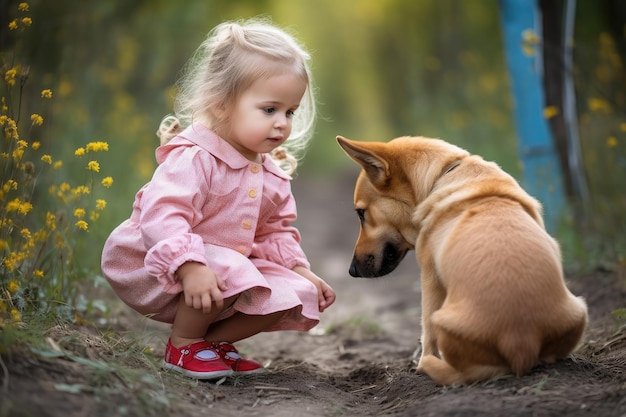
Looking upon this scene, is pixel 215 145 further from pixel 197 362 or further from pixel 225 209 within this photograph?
pixel 197 362

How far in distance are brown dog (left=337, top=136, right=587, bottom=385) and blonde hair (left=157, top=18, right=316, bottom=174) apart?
50 centimetres

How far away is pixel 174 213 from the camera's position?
3.30 m

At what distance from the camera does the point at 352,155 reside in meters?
3.69

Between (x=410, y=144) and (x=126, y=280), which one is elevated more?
(x=410, y=144)

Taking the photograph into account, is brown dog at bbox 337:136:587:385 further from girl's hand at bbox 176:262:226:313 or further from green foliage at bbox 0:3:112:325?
green foliage at bbox 0:3:112:325

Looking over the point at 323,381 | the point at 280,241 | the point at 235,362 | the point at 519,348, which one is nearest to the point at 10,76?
the point at 280,241

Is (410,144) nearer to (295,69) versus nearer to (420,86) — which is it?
(295,69)

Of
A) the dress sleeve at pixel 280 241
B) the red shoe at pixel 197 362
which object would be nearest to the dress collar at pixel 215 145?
the dress sleeve at pixel 280 241

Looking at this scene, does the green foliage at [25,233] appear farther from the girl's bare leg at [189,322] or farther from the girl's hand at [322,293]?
the girl's hand at [322,293]

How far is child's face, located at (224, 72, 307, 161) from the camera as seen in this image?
11.6ft

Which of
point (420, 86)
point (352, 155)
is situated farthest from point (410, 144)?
point (420, 86)

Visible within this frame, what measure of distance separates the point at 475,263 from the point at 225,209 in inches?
49.1

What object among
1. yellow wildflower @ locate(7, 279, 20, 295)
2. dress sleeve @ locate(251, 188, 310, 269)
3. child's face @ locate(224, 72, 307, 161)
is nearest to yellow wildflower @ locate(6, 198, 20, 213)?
yellow wildflower @ locate(7, 279, 20, 295)

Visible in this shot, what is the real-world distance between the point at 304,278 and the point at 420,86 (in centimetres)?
1325
